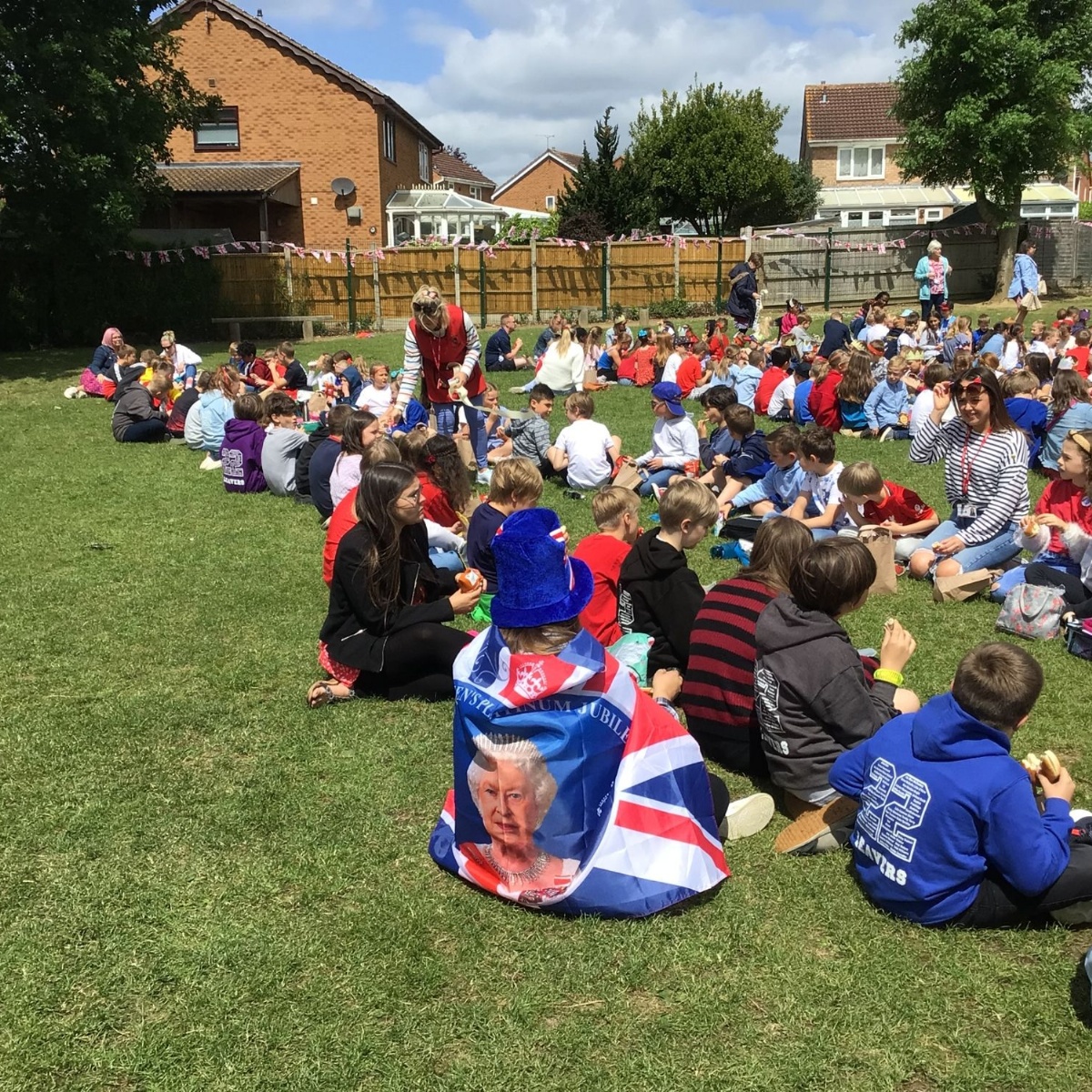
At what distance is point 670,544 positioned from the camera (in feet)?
16.6

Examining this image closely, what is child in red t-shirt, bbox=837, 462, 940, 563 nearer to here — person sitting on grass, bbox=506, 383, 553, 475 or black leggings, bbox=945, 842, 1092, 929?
person sitting on grass, bbox=506, 383, 553, 475

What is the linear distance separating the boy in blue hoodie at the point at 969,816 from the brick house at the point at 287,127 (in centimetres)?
3579

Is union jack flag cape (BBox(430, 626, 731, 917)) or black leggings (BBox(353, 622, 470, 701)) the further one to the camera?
black leggings (BBox(353, 622, 470, 701))

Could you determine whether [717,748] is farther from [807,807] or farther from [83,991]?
[83,991]

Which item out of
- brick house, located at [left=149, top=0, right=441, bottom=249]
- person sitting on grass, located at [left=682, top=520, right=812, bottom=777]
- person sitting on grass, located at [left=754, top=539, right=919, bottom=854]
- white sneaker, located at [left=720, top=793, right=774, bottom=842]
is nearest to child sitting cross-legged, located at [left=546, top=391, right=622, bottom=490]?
person sitting on grass, located at [left=682, top=520, right=812, bottom=777]

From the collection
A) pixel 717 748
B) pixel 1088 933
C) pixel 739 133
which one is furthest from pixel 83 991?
pixel 739 133

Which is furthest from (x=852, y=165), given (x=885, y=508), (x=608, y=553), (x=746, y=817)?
(x=746, y=817)

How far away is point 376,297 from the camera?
2792cm

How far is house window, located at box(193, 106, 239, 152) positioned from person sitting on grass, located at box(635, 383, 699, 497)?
32333 mm

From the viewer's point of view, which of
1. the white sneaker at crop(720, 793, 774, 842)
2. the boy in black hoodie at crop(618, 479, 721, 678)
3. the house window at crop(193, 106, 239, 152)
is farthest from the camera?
the house window at crop(193, 106, 239, 152)

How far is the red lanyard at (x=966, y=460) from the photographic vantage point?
714 centimetres

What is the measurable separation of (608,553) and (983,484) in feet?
10.9

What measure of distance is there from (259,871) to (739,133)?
1836 inches

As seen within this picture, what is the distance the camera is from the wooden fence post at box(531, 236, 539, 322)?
28.2m
